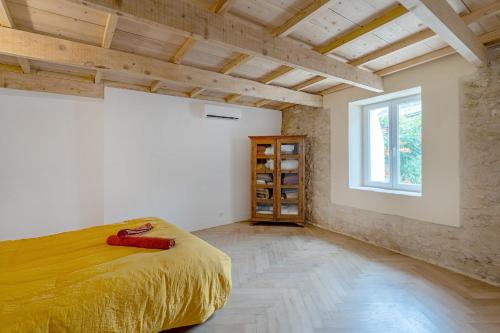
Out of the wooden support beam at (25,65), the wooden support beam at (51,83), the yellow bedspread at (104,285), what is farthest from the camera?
the wooden support beam at (51,83)

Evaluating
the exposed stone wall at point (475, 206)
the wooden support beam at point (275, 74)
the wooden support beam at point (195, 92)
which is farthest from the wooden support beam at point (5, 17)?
the exposed stone wall at point (475, 206)

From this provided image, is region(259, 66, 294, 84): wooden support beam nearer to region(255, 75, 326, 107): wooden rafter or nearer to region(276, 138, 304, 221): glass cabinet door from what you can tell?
region(255, 75, 326, 107): wooden rafter

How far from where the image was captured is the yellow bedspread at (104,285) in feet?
3.96

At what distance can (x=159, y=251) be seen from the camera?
1.80 metres

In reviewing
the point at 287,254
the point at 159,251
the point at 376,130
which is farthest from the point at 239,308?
the point at 376,130

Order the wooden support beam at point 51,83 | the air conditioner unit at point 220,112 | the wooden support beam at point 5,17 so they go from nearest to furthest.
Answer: the wooden support beam at point 5,17, the wooden support beam at point 51,83, the air conditioner unit at point 220,112

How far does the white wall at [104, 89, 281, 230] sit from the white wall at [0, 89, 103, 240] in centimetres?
22

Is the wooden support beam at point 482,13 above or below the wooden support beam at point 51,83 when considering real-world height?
above

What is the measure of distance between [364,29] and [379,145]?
203 centimetres

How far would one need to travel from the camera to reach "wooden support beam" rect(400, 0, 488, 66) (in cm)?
153

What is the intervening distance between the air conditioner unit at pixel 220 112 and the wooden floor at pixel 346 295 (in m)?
2.20

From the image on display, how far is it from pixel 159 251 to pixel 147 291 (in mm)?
347

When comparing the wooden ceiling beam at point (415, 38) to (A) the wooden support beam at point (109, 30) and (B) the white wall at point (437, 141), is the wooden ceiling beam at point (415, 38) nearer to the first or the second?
(B) the white wall at point (437, 141)

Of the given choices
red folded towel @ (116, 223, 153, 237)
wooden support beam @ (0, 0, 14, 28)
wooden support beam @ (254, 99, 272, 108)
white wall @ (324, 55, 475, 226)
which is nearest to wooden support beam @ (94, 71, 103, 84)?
wooden support beam @ (0, 0, 14, 28)
